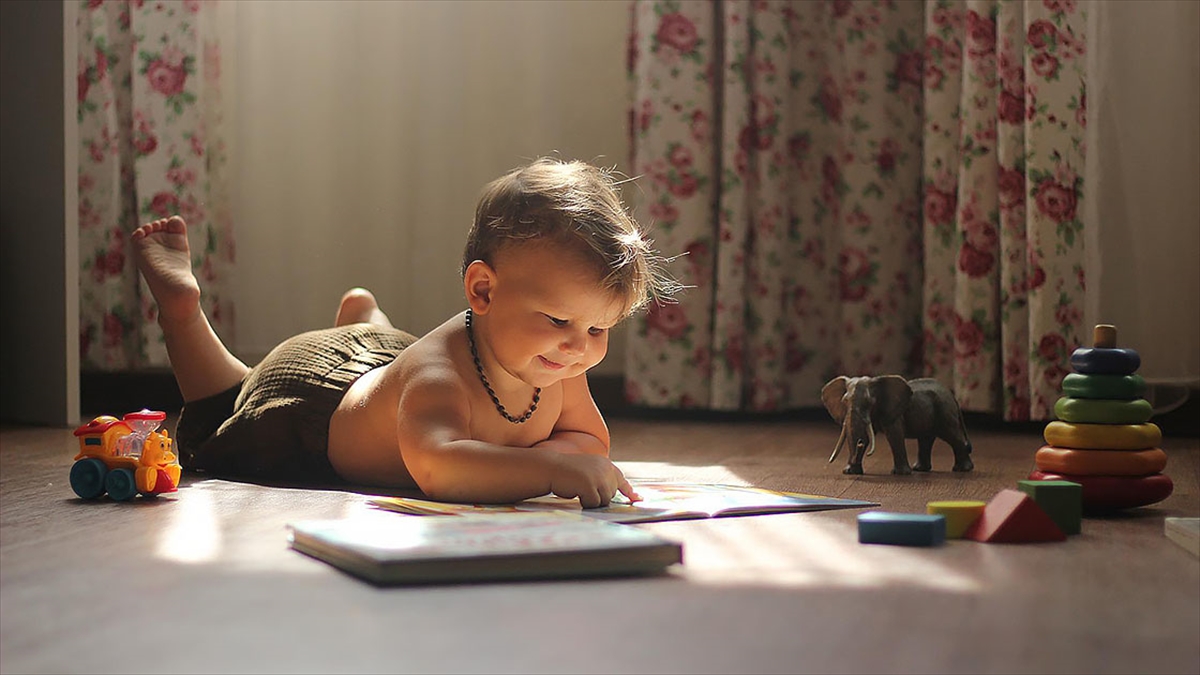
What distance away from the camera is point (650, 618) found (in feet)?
2.79

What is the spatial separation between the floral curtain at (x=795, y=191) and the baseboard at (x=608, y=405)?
5cm

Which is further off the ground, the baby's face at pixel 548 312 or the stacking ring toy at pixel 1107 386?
the baby's face at pixel 548 312

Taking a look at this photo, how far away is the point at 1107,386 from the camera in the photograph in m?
1.30

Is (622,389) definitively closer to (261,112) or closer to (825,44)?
(825,44)

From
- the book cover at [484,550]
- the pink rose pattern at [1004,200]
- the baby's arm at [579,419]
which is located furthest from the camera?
the pink rose pattern at [1004,200]

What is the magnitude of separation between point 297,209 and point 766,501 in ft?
6.00

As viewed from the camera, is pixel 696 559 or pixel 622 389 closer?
pixel 696 559

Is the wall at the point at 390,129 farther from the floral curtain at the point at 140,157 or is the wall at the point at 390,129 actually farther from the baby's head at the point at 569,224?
the baby's head at the point at 569,224

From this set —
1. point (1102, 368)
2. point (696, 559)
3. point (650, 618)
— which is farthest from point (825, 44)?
point (650, 618)

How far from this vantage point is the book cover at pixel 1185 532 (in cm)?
109

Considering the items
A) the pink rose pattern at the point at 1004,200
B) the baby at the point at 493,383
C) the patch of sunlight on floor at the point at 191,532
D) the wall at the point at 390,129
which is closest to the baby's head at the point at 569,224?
the baby at the point at 493,383

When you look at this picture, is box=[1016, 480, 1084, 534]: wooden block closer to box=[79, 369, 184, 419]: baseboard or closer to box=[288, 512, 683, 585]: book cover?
box=[288, 512, 683, 585]: book cover

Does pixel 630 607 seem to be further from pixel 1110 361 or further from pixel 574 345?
pixel 1110 361

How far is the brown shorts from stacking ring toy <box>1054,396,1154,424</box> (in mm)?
826
